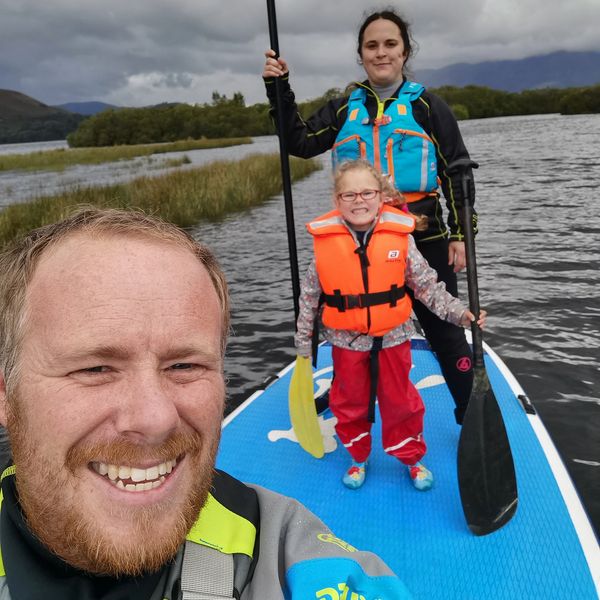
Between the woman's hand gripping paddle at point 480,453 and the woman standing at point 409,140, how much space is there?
0.82 feet

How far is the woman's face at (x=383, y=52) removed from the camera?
298 cm

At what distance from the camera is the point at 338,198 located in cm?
289

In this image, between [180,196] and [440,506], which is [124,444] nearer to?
[440,506]

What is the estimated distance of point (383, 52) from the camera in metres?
3.01

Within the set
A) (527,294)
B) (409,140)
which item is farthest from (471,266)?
(527,294)

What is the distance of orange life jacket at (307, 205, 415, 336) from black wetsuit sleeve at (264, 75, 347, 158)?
0.71 meters

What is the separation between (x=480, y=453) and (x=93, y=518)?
7.22 ft

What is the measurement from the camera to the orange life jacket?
9.34 ft

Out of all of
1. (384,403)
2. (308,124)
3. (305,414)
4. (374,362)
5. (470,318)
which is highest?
(308,124)

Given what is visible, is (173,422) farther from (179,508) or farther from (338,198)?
(338,198)

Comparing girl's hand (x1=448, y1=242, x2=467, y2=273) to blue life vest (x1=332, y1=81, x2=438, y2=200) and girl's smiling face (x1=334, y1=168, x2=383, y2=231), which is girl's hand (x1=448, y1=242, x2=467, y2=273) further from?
girl's smiling face (x1=334, y1=168, x2=383, y2=231)

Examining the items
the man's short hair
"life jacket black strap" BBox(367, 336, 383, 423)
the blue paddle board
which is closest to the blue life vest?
"life jacket black strap" BBox(367, 336, 383, 423)

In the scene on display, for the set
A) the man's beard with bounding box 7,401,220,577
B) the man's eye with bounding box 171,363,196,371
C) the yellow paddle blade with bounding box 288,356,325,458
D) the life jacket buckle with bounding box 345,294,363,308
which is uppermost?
the man's eye with bounding box 171,363,196,371

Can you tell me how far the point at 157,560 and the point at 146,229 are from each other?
2.21 ft
